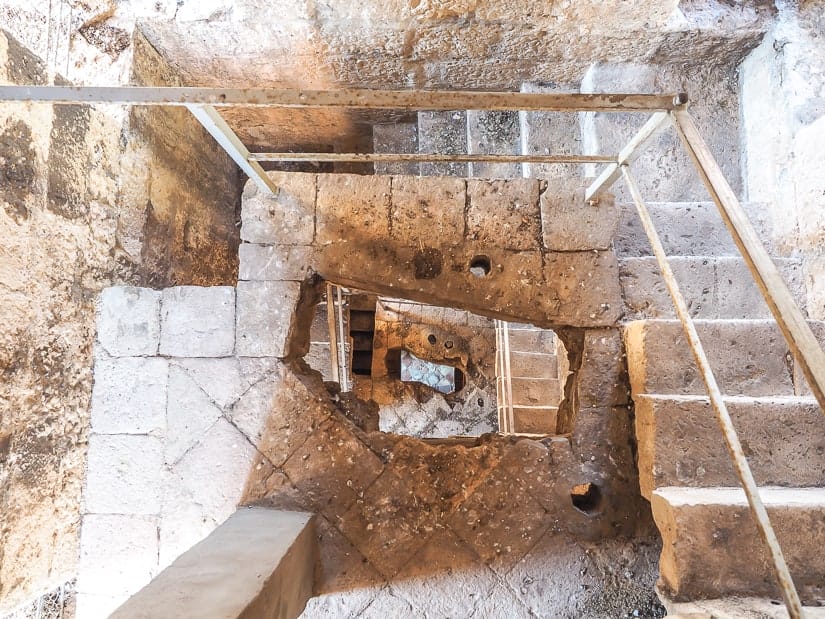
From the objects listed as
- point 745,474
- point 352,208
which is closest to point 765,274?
point 745,474

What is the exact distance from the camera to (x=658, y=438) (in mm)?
2061

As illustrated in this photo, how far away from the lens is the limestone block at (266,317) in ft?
8.37

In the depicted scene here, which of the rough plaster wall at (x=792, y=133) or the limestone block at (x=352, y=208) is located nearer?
the limestone block at (x=352, y=208)

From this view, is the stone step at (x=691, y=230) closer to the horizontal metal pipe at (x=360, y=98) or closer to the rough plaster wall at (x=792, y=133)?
the rough plaster wall at (x=792, y=133)

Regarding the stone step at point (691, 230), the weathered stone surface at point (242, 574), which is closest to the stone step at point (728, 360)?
the stone step at point (691, 230)

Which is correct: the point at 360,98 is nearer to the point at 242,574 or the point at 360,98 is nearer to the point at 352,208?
the point at 352,208

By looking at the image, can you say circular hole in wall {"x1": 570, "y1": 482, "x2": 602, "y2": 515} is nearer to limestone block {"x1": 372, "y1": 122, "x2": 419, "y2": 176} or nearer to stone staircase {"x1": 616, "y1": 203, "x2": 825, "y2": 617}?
stone staircase {"x1": 616, "y1": 203, "x2": 825, "y2": 617}

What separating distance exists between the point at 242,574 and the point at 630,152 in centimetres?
227

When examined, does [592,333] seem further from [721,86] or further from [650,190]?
[721,86]

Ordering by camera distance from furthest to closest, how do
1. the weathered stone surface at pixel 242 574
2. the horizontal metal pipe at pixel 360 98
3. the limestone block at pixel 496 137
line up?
1. the limestone block at pixel 496 137
2. the horizontal metal pipe at pixel 360 98
3. the weathered stone surface at pixel 242 574

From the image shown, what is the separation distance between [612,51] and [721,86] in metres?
0.93

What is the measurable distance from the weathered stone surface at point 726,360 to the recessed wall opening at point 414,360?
3.49 meters

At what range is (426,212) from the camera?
2.65 m

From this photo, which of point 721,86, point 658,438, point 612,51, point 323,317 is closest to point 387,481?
point 658,438
